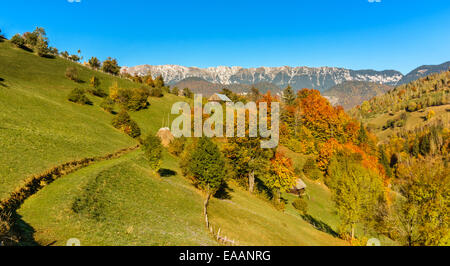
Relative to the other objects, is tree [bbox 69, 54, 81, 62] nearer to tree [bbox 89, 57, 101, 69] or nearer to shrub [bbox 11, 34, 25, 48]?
tree [bbox 89, 57, 101, 69]

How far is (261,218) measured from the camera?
112ft

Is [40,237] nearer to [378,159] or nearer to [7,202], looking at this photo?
[7,202]

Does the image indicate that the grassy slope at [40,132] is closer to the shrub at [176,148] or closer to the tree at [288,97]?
the shrub at [176,148]

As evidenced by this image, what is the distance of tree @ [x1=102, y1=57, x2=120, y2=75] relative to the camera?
13225 centimetres

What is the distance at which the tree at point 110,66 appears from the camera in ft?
434

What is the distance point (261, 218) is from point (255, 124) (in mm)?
24018

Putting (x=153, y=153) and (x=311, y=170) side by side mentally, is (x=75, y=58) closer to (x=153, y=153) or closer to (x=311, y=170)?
(x=153, y=153)

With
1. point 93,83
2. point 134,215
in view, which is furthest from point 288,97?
point 134,215

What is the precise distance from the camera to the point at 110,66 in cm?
13325

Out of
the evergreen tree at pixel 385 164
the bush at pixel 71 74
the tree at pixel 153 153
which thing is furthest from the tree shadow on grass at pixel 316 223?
the bush at pixel 71 74

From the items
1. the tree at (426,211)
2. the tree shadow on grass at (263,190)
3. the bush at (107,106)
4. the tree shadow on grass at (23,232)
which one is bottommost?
the tree shadow on grass at (263,190)

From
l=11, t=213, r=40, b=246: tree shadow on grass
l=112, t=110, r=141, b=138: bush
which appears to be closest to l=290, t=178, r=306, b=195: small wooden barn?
l=112, t=110, r=141, b=138: bush

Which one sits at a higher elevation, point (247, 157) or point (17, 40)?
point (17, 40)
